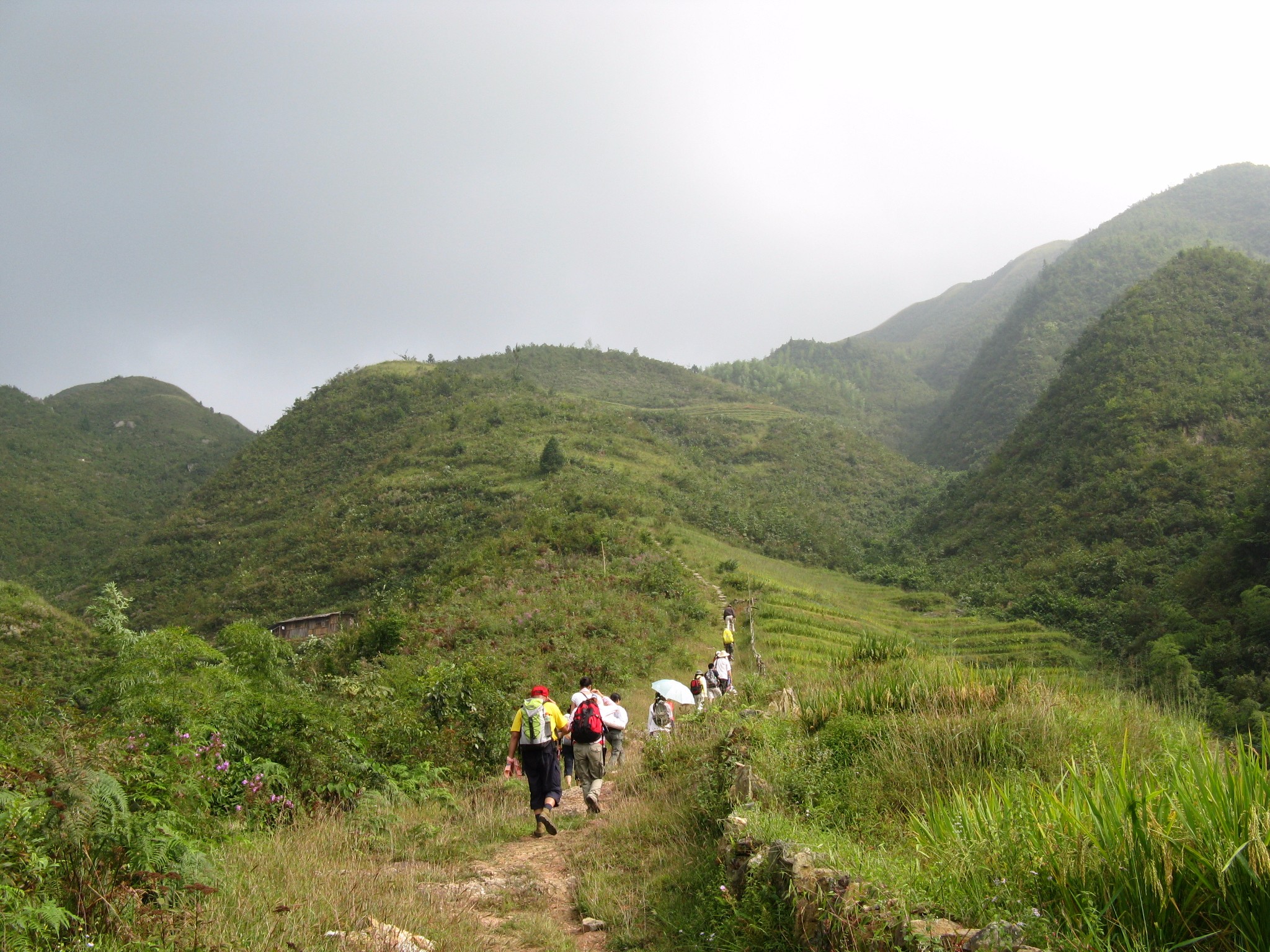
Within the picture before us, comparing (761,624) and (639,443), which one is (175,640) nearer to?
(761,624)

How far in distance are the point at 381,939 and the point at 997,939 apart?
3142 millimetres

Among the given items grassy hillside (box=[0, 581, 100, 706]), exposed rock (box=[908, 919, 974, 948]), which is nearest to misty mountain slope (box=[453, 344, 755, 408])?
grassy hillside (box=[0, 581, 100, 706])

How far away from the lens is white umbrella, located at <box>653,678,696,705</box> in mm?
12648

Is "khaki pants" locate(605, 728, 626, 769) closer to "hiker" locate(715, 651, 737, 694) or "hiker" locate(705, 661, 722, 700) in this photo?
"hiker" locate(705, 661, 722, 700)

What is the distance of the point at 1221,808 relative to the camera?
3.20m

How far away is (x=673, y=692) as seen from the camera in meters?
12.8

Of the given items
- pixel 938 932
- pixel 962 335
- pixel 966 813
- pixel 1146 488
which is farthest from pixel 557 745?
pixel 962 335

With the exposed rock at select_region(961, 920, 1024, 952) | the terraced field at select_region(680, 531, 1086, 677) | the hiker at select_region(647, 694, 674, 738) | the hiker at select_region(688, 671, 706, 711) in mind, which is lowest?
the terraced field at select_region(680, 531, 1086, 677)

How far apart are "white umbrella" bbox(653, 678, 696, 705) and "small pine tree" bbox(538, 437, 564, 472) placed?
28838 mm

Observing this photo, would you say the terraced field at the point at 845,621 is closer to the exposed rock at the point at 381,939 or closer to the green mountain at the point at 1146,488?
the green mountain at the point at 1146,488

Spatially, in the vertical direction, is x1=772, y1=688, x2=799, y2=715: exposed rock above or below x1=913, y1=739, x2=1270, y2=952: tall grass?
below

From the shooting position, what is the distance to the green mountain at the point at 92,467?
179ft

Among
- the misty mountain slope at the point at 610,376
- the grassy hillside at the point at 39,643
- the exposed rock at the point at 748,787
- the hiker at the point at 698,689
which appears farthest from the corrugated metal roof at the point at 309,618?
the misty mountain slope at the point at 610,376

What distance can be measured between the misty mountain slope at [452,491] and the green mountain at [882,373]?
36083mm
